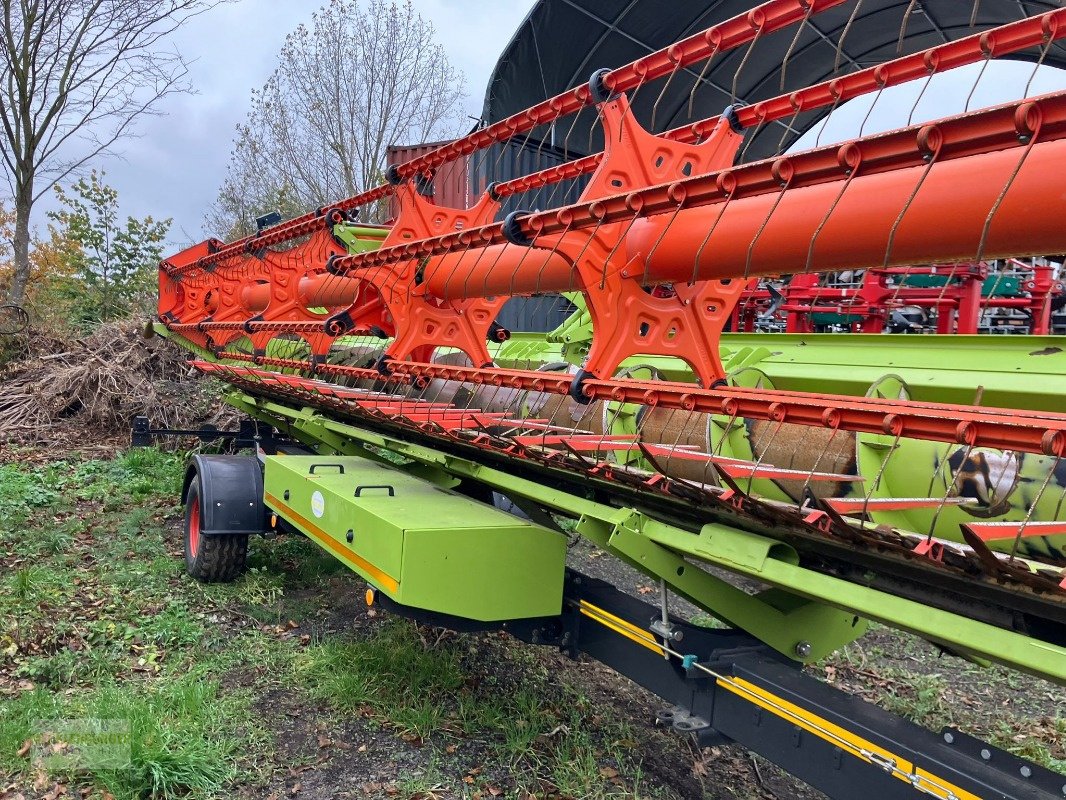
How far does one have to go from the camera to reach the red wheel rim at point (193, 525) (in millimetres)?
5570

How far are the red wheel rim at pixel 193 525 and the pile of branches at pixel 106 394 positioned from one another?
15.2ft

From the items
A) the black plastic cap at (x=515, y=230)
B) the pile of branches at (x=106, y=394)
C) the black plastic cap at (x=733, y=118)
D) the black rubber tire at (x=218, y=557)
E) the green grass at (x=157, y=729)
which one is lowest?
the green grass at (x=157, y=729)

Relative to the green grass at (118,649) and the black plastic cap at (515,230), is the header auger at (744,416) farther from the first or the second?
the green grass at (118,649)

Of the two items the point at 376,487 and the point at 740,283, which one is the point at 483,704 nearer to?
the point at 376,487

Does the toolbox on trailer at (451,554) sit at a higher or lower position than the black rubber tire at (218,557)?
higher

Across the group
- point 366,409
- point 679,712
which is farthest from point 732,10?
point 679,712

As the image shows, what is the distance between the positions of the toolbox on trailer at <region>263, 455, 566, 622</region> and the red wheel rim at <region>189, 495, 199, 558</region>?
2.45m

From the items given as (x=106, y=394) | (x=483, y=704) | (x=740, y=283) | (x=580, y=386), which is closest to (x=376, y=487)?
(x=483, y=704)

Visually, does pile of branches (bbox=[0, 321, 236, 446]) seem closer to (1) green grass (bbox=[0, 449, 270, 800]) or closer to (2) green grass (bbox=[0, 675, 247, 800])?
(1) green grass (bbox=[0, 449, 270, 800])

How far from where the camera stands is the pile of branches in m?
10.0

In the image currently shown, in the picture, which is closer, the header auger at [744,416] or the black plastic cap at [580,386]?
the header auger at [744,416]

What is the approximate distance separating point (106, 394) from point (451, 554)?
28.9 feet

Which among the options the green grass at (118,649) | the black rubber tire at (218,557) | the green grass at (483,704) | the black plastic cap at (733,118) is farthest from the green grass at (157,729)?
the black plastic cap at (733,118)

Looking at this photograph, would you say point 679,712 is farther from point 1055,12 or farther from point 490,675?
point 1055,12
